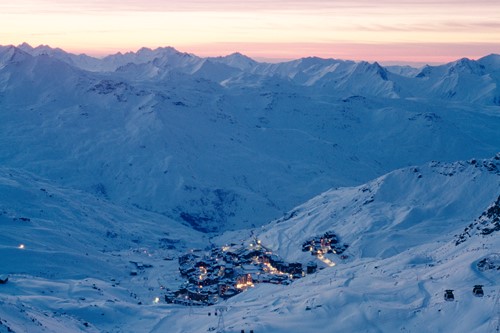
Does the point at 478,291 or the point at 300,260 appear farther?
the point at 300,260

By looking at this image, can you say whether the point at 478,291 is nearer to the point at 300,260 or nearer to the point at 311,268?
the point at 311,268

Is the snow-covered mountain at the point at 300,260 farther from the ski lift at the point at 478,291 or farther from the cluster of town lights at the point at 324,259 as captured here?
the cluster of town lights at the point at 324,259

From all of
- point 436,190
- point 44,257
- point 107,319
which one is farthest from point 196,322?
point 436,190

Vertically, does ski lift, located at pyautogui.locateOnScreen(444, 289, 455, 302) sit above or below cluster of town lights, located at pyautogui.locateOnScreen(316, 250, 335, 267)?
below

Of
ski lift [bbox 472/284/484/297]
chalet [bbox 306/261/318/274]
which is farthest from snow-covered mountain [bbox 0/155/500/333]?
chalet [bbox 306/261/318/274]

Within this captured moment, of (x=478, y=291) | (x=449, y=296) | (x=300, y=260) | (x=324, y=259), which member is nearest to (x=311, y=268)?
(x=324, y=259)

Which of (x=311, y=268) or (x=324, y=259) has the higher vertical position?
(x=324, y=259)

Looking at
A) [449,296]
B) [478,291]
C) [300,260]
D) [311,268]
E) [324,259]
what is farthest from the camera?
[300,260]

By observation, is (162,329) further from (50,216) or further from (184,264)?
(50,216)

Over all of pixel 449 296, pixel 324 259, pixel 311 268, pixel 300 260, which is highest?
pixel 300 260

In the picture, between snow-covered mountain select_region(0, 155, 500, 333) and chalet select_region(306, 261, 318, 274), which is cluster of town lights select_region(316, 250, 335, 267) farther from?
chalet select_region(306, 261, 318, 274)

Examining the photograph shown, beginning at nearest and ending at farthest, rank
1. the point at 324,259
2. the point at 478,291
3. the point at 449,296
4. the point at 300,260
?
the point at 478,291, the point at 449,296, the point at 324,259, the point at 300,260

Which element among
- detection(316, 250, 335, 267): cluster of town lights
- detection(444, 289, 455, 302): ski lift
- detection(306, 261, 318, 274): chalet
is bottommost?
detection(444, 289, 455, 302): ski lift
